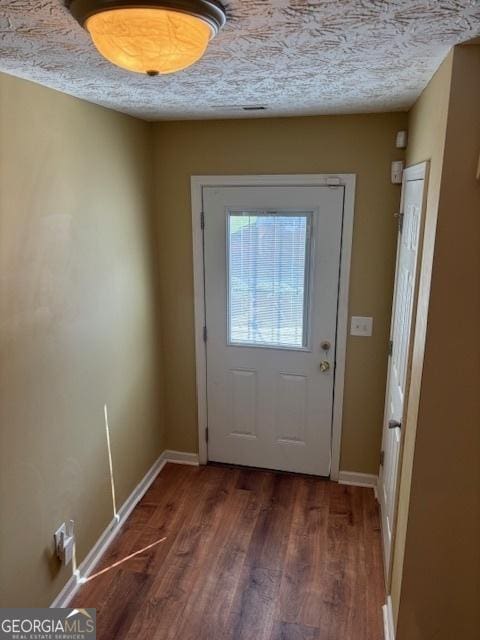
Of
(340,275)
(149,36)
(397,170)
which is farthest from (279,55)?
(340,275)

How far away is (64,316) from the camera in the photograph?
214 cm

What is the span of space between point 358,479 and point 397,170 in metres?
2.04

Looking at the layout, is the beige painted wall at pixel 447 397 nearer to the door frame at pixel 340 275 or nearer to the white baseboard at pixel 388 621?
the white baseboard at pixel 388 621

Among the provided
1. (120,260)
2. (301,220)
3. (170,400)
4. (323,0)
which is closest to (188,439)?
(170,400)

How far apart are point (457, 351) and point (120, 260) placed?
6.05 feet

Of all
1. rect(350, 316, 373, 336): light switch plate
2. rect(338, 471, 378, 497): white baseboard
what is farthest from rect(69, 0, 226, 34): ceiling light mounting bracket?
rect(338, 471, 378, 497): white baseboard

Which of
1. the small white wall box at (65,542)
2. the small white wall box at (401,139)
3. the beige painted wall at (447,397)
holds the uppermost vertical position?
the small white wall box at (401,139)

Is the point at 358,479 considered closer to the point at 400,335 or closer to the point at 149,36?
the point at 400,335

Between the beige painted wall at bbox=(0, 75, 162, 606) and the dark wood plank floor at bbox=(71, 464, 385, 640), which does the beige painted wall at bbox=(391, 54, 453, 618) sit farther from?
the beige painted wall at bbox=(0, 75, 162, 606)

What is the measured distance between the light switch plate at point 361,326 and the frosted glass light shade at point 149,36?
208 cm

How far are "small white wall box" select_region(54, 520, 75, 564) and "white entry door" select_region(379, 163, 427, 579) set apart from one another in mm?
1573

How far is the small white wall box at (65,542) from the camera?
2.17 meters

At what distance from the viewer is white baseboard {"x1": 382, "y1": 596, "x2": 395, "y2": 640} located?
2.00 meters

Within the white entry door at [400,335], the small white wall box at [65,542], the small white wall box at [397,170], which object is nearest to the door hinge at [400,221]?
the white entry door at [400,335]
